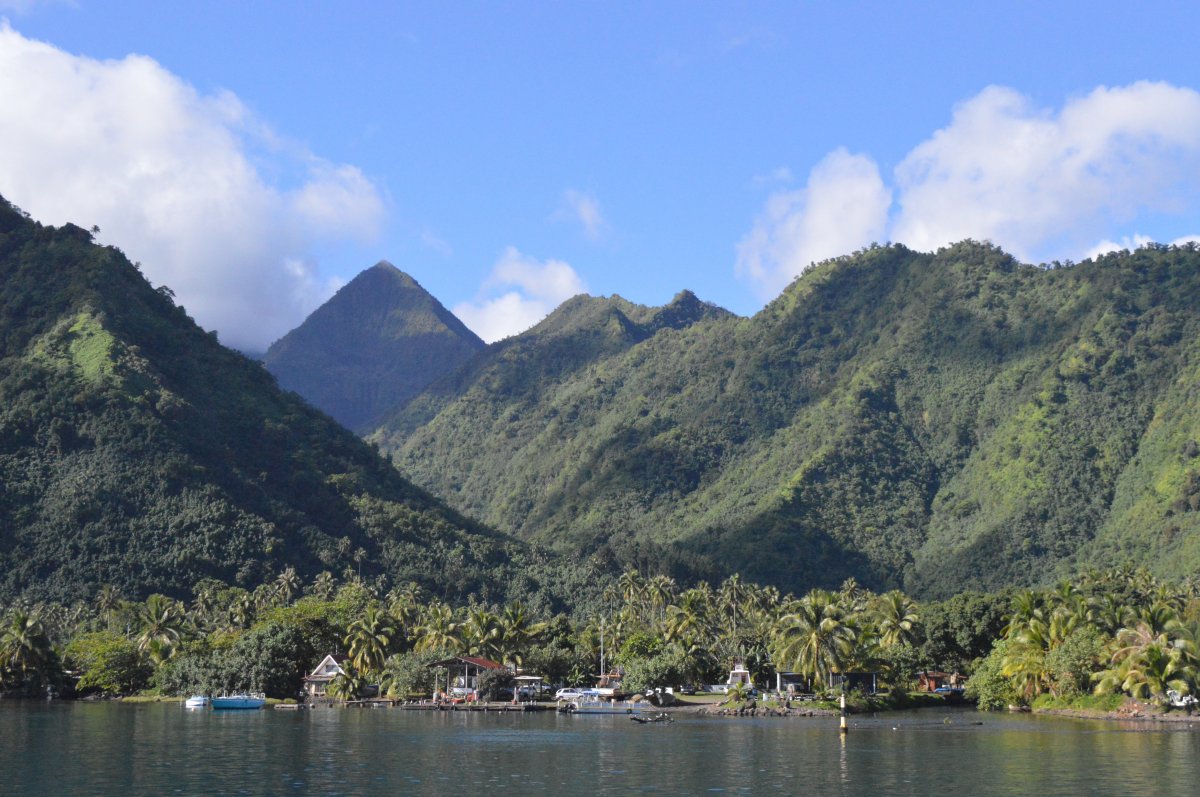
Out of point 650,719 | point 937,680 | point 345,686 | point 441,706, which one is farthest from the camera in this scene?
point 937,680

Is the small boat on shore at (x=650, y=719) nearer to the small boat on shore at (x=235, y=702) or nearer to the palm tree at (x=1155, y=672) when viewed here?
the palm tree at (x=1155, y=672)

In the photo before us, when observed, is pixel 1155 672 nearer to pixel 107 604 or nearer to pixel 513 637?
pixel 513 637

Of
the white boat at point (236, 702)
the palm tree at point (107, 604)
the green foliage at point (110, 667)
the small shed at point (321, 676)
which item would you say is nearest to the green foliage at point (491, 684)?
the small shed at point (321, 676)

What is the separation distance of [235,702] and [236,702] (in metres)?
0.10

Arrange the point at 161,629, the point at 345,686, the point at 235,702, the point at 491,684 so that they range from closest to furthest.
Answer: the point at 235,702 → the point at 491,684 → the point at 345,686 → the point at 161,629

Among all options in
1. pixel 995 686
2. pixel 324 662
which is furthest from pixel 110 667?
pixel 995 686

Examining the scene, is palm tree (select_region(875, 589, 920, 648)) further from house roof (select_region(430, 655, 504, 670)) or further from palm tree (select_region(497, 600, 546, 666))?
house roof (select_region(430, 655, 504, 670))

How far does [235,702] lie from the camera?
4695 inches

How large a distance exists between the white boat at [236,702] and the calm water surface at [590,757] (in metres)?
14.2

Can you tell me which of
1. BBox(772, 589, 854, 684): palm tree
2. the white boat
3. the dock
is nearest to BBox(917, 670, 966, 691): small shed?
BBox(772, 589, 854, 684): palm tree

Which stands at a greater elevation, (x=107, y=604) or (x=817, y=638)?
(x=107, y=604)

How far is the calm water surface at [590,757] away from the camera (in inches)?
2345

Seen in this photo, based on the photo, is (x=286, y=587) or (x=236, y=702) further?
(x=286, y=587)

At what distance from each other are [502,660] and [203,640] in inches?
1305
